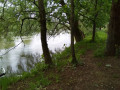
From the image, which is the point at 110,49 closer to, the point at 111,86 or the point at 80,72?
the point at 80,72

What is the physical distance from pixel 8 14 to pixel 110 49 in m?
5.46

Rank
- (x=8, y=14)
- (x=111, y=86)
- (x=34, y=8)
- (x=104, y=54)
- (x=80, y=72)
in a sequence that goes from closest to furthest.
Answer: (x=111, y=86) < (x=80, y=72) < (x=104, y=54) < (x=8, y=14) < (x=34, y=8)

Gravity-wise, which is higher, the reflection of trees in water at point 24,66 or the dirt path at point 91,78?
the dirt path at point 91,78

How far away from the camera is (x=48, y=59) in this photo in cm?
505

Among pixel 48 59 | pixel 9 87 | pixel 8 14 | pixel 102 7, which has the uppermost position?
pixel 102 7

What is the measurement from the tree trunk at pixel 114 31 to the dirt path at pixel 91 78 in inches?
27.2

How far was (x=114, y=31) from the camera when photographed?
16.0 ft

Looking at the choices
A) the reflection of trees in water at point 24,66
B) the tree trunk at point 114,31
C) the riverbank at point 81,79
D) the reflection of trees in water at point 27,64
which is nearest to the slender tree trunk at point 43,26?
the riverbank at point 81,79

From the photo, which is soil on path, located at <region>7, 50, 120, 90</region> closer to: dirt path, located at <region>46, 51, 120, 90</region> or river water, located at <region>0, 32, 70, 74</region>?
dirt path, located at <region>46, 51, 120, 90</region>

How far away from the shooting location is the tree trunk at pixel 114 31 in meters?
4.75

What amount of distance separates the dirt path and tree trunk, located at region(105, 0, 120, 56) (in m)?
0.69

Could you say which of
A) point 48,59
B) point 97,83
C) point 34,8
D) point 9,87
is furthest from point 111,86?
point 34,8

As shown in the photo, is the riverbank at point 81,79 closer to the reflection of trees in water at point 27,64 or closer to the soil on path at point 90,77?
the soil on path at point 90,77

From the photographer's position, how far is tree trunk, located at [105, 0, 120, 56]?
15.6 feet
